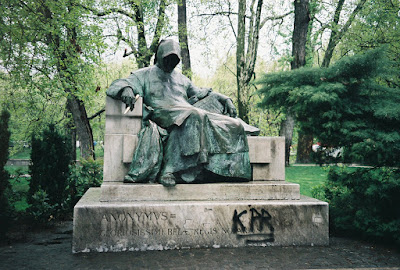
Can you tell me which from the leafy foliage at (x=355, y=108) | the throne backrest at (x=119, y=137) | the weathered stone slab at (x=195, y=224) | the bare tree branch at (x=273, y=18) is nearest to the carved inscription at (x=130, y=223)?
the weathered stone slab at (x=195, y=224)

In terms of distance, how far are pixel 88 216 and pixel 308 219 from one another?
2.63 meters

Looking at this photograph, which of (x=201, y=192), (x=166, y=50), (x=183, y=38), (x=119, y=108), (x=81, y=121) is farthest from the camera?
(x=183, y=38)

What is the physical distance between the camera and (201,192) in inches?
178

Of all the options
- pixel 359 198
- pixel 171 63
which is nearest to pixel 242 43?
pixel 171 63

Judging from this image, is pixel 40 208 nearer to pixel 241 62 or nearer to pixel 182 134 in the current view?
pixel 182 134

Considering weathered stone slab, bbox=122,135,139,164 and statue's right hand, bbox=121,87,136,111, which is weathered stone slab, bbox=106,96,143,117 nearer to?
statue's right hand, bbox=121,87,136,111

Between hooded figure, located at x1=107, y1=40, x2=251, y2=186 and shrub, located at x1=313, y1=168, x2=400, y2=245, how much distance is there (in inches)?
58.0

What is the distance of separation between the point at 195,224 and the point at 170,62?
2.41 meters

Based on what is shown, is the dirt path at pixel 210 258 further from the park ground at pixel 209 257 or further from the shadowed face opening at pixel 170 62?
the shadowed face opening at pixel 170 62

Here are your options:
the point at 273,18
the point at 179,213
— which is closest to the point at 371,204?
the point at 179,213

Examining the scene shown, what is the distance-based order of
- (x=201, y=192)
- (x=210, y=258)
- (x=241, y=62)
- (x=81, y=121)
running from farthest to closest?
(x=241, y=62) → (x=81, y=121) → (x=201, y=192) → (x=210, y=258)

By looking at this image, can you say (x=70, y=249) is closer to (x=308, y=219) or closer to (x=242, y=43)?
(x=308, y=219)

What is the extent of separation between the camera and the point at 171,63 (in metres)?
5.32

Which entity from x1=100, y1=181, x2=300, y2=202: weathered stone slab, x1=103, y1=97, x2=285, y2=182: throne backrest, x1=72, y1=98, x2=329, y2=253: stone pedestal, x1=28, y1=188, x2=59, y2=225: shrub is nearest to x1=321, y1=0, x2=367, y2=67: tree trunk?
x1=100, y1=181, x2=300, y2=202: weathered stone slab
